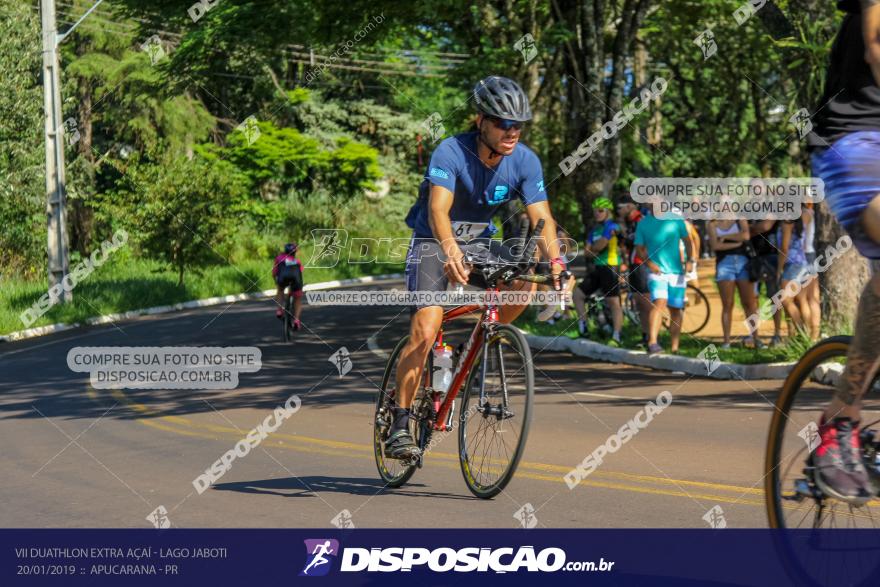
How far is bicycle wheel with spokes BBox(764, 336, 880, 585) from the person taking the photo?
4.34m

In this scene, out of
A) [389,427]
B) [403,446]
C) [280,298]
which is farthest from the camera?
[280,298]

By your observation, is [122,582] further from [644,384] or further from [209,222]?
[209,222]

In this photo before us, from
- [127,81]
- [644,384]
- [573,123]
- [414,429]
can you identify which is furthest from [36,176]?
[414,429]

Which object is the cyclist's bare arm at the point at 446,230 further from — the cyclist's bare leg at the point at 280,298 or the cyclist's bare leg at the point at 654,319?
the cyclist's bare leg at the point at 280,298

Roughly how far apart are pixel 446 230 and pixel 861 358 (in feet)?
8.56

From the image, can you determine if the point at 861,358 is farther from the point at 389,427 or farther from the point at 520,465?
the point at 520,465

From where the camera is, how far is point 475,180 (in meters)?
6.75

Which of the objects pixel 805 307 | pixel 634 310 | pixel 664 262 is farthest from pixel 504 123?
pixel 634 310

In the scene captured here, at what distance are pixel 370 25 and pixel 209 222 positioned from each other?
14521 mm

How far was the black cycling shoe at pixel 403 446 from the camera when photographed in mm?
6992

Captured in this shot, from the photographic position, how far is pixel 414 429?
285 inches

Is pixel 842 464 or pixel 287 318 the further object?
pixel 287 318

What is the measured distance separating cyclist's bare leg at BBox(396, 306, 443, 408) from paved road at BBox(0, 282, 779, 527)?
599 mm

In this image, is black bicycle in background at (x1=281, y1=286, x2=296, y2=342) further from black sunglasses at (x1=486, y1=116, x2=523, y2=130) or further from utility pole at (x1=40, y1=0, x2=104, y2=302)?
black sunglasses at (x1=486, y1=116, x2=523, y2=130)
